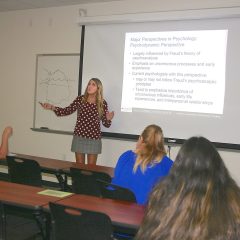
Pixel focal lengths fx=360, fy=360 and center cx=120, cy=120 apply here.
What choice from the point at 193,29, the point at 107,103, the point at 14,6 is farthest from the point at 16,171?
the point at 14,6

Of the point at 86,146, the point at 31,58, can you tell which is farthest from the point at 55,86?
the point at 86,146

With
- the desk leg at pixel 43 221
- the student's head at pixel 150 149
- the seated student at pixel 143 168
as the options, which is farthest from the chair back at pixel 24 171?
the student's head at pixel 150 149

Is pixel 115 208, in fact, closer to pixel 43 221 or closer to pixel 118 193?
pixel 118 193

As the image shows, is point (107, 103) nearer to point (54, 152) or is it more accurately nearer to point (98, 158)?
point (98, 158)

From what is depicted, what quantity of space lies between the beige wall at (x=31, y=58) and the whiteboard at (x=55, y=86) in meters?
0.11

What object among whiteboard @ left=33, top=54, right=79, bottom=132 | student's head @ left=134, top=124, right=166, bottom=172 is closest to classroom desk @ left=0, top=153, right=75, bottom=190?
student's head @ left=134, top=124, right=166, bottom=172

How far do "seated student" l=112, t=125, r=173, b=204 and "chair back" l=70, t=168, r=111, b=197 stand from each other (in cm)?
35

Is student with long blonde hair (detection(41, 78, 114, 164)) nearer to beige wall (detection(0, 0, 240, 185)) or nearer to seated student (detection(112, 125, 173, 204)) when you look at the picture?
beige wall (detection(0, 0, 240, 185))

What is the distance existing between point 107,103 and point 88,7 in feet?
5.06

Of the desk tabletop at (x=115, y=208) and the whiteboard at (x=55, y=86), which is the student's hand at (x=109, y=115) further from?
the desk tabletop at (x=115, y=208)

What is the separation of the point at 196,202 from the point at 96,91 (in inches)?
150

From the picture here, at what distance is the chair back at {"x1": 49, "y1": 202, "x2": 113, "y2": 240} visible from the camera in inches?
73.0

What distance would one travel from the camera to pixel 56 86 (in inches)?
228

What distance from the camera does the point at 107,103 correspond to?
5.14m
